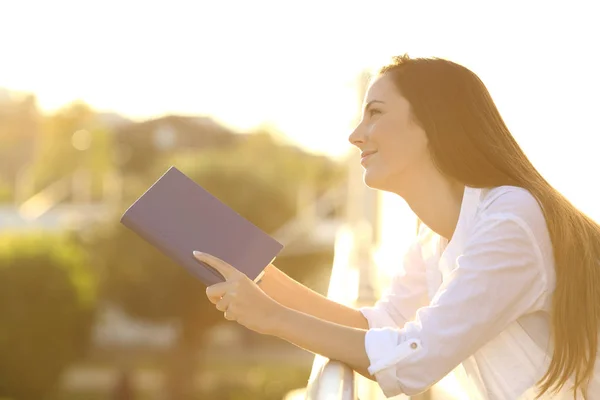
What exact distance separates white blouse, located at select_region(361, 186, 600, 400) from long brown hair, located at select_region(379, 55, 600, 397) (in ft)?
0.11

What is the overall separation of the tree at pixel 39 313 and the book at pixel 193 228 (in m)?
20.1

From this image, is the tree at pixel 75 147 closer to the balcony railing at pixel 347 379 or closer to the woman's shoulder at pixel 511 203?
the balcony railing at pixel 347 379

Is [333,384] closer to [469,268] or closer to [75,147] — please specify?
[469,268]

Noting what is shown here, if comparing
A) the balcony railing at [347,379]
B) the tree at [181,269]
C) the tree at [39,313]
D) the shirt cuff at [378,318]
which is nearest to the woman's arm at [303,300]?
the shirt cuff at [378,318]

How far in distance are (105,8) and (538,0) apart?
52.4 meters

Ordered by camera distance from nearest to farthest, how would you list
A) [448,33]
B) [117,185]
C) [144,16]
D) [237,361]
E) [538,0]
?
[538,0], [448,33], [237,361], [117,185], [144,16]

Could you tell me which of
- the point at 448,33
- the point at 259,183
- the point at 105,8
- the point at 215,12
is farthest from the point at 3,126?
the point at 448,33

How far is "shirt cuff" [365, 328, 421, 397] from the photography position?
6.16 feet

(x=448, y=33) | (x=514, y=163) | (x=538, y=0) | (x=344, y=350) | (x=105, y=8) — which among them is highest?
(x=105, y=8)

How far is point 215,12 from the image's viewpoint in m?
47.4

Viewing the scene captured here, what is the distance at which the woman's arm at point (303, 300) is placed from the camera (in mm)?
2375

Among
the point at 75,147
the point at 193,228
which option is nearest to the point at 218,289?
the point at 193,228

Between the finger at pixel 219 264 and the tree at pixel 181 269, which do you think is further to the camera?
the tree at pixel 181 269

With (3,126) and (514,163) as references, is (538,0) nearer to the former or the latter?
(514,163)
